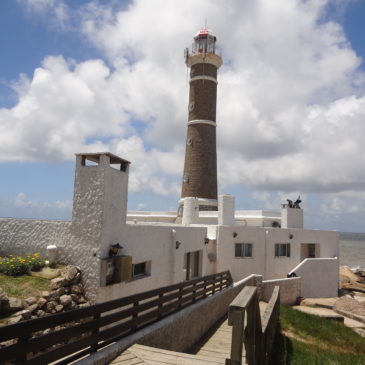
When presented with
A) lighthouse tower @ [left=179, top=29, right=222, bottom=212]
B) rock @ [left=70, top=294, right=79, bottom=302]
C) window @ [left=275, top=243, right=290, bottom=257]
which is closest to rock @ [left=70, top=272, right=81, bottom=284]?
rock @ [left=70, top=294, right=79, bottom=302]

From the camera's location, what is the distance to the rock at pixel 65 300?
380 inches

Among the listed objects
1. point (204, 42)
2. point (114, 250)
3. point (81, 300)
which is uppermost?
point (204, 42)

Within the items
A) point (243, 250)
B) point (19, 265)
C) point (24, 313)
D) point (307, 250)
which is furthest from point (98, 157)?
point (307, 250)

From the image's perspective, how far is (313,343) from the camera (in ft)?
39.1

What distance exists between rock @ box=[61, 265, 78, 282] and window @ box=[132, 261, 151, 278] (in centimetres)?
314

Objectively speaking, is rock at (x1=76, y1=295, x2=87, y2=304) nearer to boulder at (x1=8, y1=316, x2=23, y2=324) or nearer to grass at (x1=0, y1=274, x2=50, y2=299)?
grass at (x1=0, y1=274, x2=50, y2=299)

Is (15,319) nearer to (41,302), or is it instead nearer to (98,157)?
(41,302)

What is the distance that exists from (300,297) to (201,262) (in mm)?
6795

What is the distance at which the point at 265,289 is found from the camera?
1819 centimetres

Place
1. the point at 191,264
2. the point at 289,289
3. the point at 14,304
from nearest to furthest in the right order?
1. the point at 14,304
2. the point at 191,264
3. the point at 289,289

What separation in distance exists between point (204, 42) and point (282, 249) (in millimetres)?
19815

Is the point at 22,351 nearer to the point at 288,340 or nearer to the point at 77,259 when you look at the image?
the point at 77,259

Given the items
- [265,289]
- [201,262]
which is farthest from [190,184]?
[265,289]

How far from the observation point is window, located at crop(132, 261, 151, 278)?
527 inches
